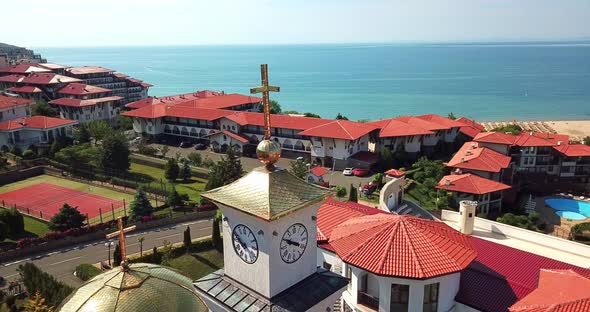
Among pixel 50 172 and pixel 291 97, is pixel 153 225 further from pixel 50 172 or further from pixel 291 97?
pixel 291 97

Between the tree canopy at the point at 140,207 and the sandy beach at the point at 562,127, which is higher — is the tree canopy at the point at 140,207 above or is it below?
above

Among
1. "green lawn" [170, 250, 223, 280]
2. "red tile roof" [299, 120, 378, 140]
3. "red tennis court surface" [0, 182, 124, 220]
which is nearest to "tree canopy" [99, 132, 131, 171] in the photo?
"red tennis court surface" [0, 182, 124, 220]

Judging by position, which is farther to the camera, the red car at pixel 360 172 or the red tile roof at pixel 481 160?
the red car at pixel 360 172

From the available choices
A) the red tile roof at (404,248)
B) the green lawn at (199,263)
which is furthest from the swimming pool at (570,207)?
the green lawn at (199,263)

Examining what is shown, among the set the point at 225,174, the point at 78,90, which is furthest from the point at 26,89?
the point at 225,174

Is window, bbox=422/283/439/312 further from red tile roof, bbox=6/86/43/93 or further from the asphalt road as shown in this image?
red tile roof, bbox=6/86/43/93

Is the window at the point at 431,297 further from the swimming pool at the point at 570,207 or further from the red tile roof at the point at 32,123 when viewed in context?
the red tile roof at the point at 32,123

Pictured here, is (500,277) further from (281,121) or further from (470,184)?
(281,121)
